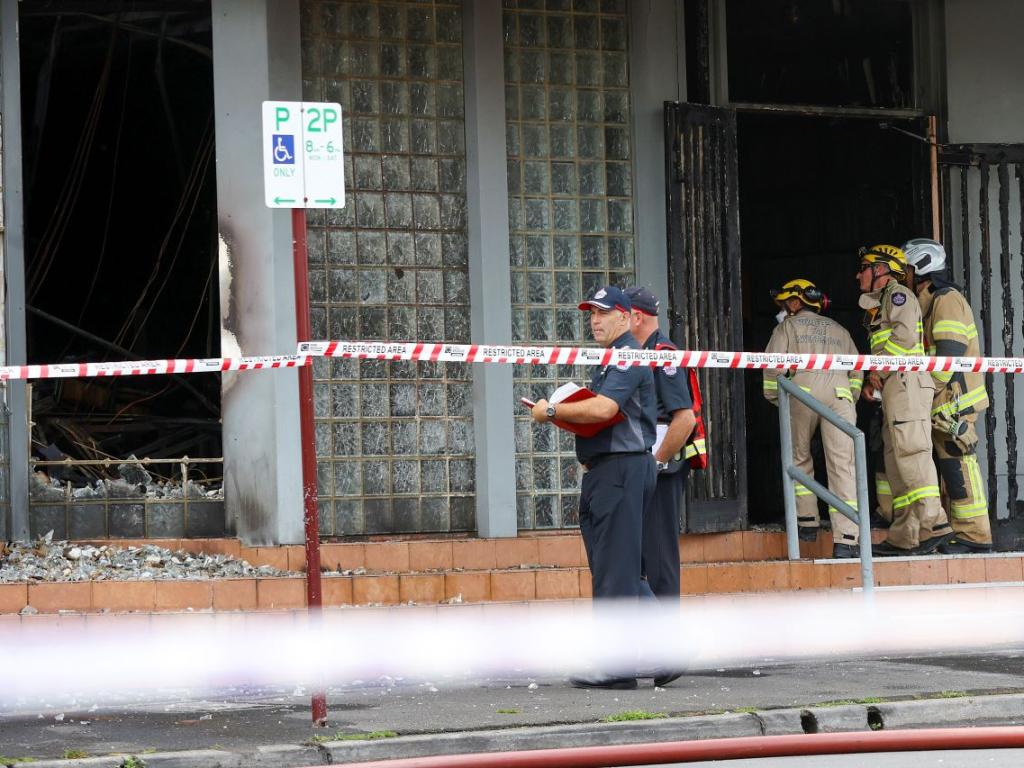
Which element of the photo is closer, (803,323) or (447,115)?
(447,115)

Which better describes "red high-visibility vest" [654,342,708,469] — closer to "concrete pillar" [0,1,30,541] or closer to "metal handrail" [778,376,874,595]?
"metal handrail" [778,376,874,595]

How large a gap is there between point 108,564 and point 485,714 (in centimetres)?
364

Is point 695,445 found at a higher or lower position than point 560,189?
lower

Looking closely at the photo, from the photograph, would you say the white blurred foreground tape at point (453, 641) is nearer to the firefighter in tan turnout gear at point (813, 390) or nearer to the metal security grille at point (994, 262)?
the firefighter in tan turnout gear at point (813, 390)

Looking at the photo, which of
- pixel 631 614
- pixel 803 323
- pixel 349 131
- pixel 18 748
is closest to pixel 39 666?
pixel 18 748

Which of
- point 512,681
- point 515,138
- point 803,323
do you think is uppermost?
point 515,138

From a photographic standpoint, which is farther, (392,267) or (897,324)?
(897,324)

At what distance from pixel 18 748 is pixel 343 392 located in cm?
462

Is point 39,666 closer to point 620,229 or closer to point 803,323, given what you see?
point 620,229

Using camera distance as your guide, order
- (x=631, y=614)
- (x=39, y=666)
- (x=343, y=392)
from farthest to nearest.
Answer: (x=343, y=392), (x=39, y=666), (x=631, y=614)

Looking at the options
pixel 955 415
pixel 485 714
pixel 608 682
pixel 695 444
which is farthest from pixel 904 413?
pixel 485 714

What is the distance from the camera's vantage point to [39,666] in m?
9.24

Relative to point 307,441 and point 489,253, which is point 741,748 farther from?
point 489,253

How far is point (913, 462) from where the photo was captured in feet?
39.5
